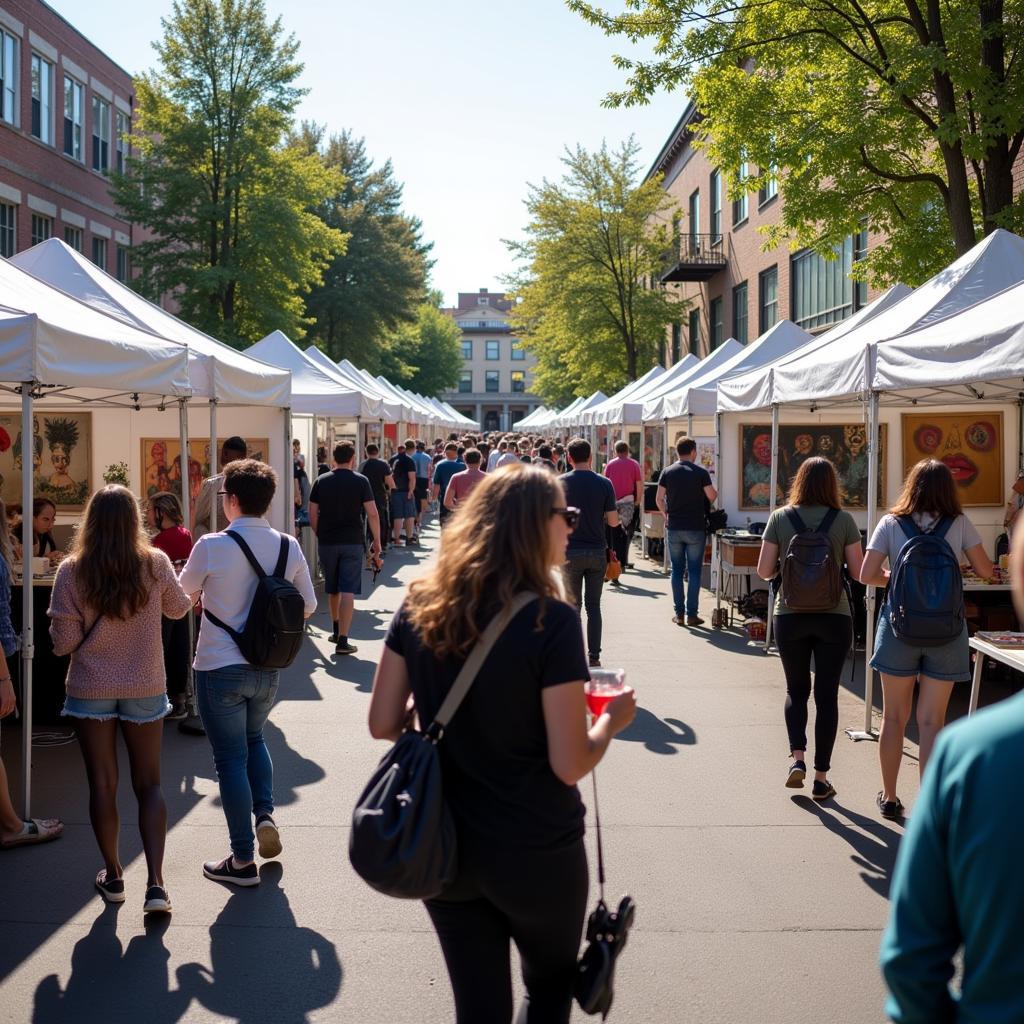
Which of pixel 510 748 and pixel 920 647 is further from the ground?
pixel 510 748

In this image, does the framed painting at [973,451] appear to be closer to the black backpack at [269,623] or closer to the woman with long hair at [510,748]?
the black backpack at [269,623]

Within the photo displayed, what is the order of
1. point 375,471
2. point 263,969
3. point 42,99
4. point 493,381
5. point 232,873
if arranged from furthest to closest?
point 493,381
point 42,99
point 375,471
point 232,873
point 263,969

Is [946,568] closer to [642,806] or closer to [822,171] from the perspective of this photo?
[642,806]

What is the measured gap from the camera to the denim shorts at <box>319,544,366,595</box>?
1127 centimetres

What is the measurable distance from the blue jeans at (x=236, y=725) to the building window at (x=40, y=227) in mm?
27097

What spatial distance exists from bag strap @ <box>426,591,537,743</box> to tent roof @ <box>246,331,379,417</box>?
13531 millimetres

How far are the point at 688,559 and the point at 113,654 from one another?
899cm

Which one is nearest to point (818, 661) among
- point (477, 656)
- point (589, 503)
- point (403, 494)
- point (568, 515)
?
point (589, 503)

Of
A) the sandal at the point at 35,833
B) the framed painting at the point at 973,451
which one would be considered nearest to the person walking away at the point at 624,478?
the framed painting at the point at 973,451

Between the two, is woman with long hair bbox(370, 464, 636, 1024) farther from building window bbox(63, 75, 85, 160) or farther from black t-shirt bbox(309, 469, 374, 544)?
building window bbox(63, 75, 85, 160)

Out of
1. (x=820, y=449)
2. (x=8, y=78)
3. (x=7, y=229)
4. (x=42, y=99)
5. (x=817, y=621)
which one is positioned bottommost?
(x=817, y=621)

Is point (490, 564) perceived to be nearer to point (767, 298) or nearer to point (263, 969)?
point (263, 969)

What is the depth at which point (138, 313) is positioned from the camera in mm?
10305

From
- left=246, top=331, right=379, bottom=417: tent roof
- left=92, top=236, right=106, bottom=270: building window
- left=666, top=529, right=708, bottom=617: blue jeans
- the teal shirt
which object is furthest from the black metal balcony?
the teal shirt
